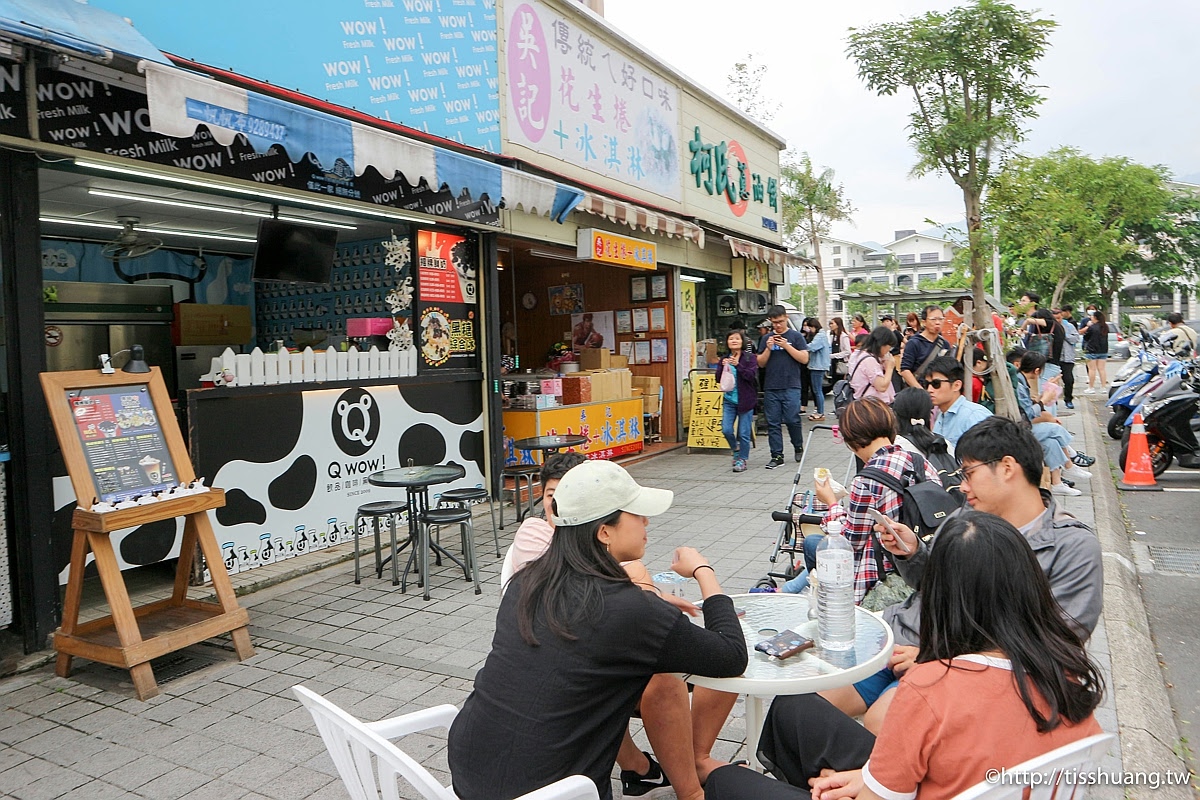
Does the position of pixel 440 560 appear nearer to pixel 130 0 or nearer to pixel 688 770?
pixel 688 770

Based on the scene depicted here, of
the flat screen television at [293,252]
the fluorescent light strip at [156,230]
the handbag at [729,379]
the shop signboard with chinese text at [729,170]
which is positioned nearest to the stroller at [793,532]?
the handbag at [729,379]

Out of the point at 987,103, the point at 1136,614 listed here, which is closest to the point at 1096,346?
the point at 987,103

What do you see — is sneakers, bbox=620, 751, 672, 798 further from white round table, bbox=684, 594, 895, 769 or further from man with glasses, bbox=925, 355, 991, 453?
man with glasses, bbox=925, 355, 991, 453

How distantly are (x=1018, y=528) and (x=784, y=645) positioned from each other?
1.01 meters

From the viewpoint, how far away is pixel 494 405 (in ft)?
28.0

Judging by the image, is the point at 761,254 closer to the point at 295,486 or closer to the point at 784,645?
the point at 295,486

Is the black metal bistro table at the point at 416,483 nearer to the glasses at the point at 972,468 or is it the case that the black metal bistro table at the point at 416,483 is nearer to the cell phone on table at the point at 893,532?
the cell phone on table at the point at 893,532

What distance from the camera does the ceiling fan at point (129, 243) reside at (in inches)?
319

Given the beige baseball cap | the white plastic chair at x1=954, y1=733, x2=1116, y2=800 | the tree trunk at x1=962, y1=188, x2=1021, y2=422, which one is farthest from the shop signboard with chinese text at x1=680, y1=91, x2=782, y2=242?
the white plastic chair at x1=954, y1=733, x2=1116, y2=800

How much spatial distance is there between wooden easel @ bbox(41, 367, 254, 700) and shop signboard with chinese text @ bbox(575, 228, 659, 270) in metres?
5.84

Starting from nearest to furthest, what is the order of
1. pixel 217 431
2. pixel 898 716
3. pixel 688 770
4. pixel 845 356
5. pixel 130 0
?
pixel 898 716 < pixel 688 770 < pixel 130 0 < pixel 217 431 < pixel 845 356

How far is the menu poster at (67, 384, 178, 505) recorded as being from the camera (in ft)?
14.2

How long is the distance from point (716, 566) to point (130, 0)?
571 centimetres

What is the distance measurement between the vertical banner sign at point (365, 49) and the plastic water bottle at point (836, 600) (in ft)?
18.0
